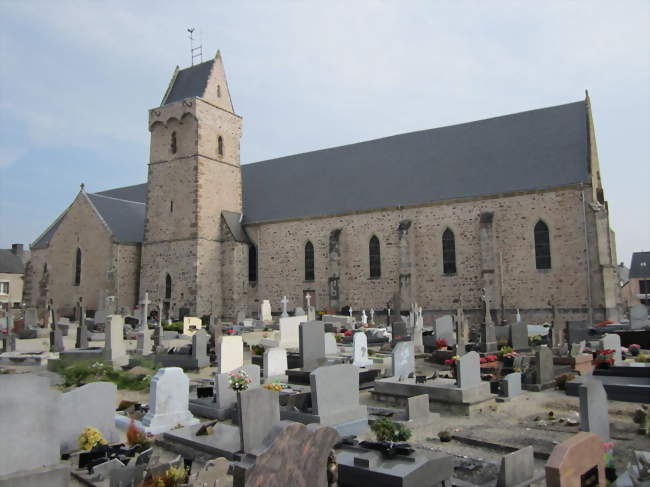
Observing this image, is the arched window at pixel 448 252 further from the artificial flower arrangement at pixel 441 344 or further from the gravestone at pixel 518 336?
the gravestone at pixel 518 336

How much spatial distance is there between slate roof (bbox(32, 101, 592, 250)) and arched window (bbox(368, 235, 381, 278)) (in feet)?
5.25

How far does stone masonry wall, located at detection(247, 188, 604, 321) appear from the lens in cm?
2030

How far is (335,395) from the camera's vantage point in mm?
6996

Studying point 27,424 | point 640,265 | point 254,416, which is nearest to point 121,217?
point 254,416

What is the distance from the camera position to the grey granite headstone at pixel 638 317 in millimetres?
15438

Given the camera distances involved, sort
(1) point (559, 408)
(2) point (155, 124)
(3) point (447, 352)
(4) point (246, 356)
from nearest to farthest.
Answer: (1) point (559, 408)
(3) point (447, 352)
(4) point (246, 356)
(2) point (155, 124)

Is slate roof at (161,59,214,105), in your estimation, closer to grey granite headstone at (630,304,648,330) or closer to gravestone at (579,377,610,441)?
grey granite headstone at (630,304,648,330)

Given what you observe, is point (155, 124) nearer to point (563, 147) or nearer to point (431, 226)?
point (431, 226)

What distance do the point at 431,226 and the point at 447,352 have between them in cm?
1137

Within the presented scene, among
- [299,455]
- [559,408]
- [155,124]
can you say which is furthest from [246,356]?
[155,124]

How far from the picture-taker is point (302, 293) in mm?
26000

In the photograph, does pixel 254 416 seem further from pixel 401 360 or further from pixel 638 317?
pixel 638 317

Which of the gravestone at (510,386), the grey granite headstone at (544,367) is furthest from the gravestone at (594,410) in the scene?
the grey granite headstone at (544,367)

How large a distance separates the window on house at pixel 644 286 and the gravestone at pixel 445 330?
39.9 metres
